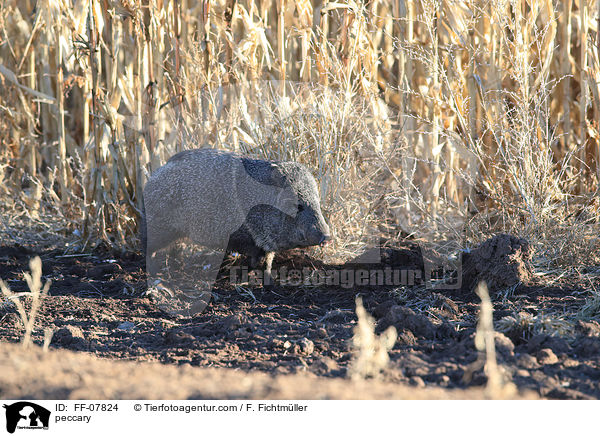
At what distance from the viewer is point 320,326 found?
4.18 m

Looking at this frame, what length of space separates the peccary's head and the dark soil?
0.39 metres

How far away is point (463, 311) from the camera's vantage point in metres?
4.36

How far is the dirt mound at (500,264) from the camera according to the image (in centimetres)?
465

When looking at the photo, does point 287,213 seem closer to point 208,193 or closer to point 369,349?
point 208,193

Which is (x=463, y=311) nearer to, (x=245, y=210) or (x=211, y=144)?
(x=245, y=210)

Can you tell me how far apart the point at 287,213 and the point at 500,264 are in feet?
5.30

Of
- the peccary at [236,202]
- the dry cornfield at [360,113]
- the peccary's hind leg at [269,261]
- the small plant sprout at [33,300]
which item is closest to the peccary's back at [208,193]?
the peccary at [236,202]

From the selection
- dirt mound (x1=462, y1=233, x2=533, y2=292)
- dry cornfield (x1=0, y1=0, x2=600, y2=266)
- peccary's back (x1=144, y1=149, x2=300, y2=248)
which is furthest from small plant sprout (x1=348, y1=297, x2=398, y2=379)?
dry cornfield (x1=0, y1=0, x2=600, y2=266)

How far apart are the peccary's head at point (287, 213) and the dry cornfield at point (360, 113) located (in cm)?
55

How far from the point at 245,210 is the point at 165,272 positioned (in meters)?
0.94

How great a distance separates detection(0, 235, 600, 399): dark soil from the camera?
10.8 feet

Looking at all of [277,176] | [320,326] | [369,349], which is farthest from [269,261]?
[369,349]

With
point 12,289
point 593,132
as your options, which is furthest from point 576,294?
point 12,289
